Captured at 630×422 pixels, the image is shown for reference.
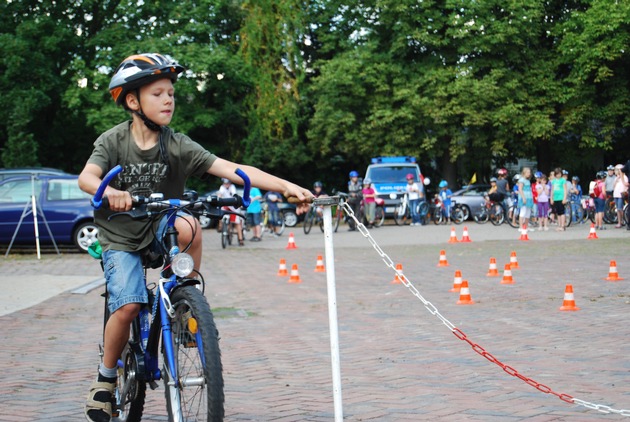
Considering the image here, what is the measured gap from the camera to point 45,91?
38.9 m

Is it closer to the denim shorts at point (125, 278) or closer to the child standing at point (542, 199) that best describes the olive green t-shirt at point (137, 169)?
the denim shorts at point (125, 278)

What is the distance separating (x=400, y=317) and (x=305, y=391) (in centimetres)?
389

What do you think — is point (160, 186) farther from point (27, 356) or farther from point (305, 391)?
point (27, 356)

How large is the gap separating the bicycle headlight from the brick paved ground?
1418mm

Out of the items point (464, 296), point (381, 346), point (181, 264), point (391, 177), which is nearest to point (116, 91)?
point (181, 264)

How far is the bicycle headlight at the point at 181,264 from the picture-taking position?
14.1ft

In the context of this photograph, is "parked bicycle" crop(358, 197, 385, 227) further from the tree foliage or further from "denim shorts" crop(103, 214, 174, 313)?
"denim shorts" crop(103, 214, 174, 313)

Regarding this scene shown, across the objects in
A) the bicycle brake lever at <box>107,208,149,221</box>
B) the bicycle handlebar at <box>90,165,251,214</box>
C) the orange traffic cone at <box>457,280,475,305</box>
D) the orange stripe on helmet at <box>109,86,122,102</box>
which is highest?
the orange stripe on helmet at <box>109,86,122,102</box>

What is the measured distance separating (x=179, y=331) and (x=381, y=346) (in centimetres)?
401

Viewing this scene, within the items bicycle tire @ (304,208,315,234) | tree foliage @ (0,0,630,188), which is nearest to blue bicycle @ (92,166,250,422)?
bicycle tire @ (304,208,315,234)

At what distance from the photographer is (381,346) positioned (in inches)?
319

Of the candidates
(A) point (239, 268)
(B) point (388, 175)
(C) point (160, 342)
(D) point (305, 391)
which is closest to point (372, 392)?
(D) point (305, 391)

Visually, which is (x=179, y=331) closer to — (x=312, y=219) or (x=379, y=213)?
(x=312, y=219)

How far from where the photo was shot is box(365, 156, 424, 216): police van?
34406 millimetres
